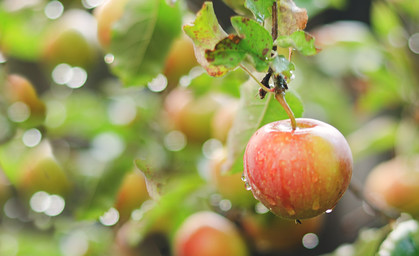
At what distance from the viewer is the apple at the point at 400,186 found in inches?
41.2

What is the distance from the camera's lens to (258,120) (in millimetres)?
545

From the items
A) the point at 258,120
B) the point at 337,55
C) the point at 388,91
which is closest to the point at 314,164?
the point at 258,120

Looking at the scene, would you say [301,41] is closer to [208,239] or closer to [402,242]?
[402,242]

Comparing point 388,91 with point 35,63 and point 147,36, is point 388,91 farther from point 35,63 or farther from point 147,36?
point 35,63

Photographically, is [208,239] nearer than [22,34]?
Yes

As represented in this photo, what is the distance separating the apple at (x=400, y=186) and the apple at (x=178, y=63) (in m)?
0.46

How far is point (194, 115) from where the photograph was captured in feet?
3.40

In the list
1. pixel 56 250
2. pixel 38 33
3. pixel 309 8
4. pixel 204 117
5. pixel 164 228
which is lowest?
pixel 56 250

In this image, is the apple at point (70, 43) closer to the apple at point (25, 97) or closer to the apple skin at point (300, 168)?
the apple at point (25, 97)

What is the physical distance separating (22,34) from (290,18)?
2.60 feet

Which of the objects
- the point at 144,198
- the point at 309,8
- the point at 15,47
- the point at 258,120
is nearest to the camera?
the point at 258,120

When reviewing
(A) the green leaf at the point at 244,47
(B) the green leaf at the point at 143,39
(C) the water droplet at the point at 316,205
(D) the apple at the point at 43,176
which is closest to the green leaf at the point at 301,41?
(A) the green leaf at the point at 244,47

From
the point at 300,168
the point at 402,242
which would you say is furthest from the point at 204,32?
the point at 402,242

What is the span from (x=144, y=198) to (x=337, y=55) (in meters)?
0.67
